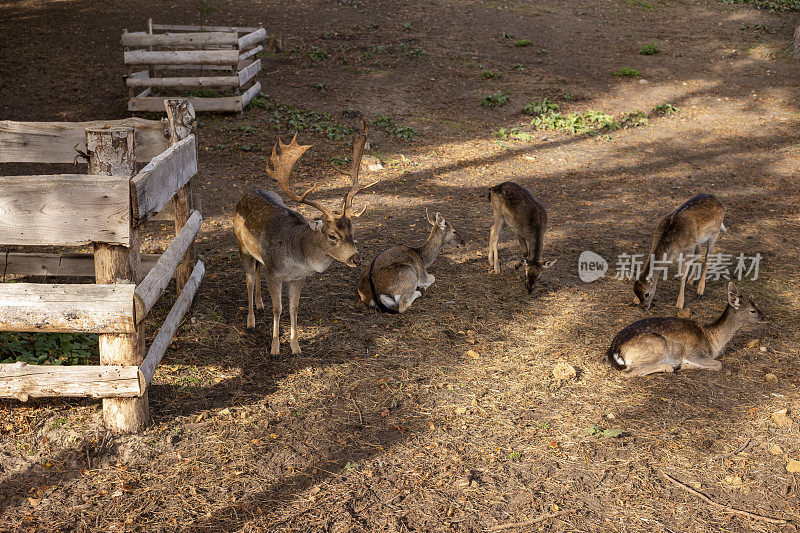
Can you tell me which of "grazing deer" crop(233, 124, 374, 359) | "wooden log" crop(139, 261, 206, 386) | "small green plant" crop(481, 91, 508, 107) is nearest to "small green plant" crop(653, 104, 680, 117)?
"small green plant" crop(481, 91, 508, 107)

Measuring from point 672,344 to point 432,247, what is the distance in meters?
3.41

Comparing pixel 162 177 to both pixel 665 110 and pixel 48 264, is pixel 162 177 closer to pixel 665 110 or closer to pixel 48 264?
pixel 48 264

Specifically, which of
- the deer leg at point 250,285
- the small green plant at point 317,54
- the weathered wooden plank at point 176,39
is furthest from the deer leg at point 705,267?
the small green plant at point 317,54

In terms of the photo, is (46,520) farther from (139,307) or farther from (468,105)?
(468,105)

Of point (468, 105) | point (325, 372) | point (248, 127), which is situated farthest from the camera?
point (468, 105)

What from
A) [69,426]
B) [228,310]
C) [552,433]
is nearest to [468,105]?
[228,310]

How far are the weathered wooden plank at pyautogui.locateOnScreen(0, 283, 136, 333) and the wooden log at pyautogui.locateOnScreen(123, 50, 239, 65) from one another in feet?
37.1

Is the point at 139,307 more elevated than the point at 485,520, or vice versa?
the point at 139,307

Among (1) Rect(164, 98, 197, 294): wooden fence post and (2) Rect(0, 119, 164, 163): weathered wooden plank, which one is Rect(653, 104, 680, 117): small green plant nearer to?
(1) Rect(164, 98, 197, 294): wooden fence post

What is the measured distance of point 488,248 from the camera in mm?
9883

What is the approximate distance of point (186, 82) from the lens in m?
15.2

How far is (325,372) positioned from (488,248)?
426 centimetres

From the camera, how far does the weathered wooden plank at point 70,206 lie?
476 centimetres

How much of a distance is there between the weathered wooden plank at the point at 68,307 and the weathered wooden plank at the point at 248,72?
437 inches
